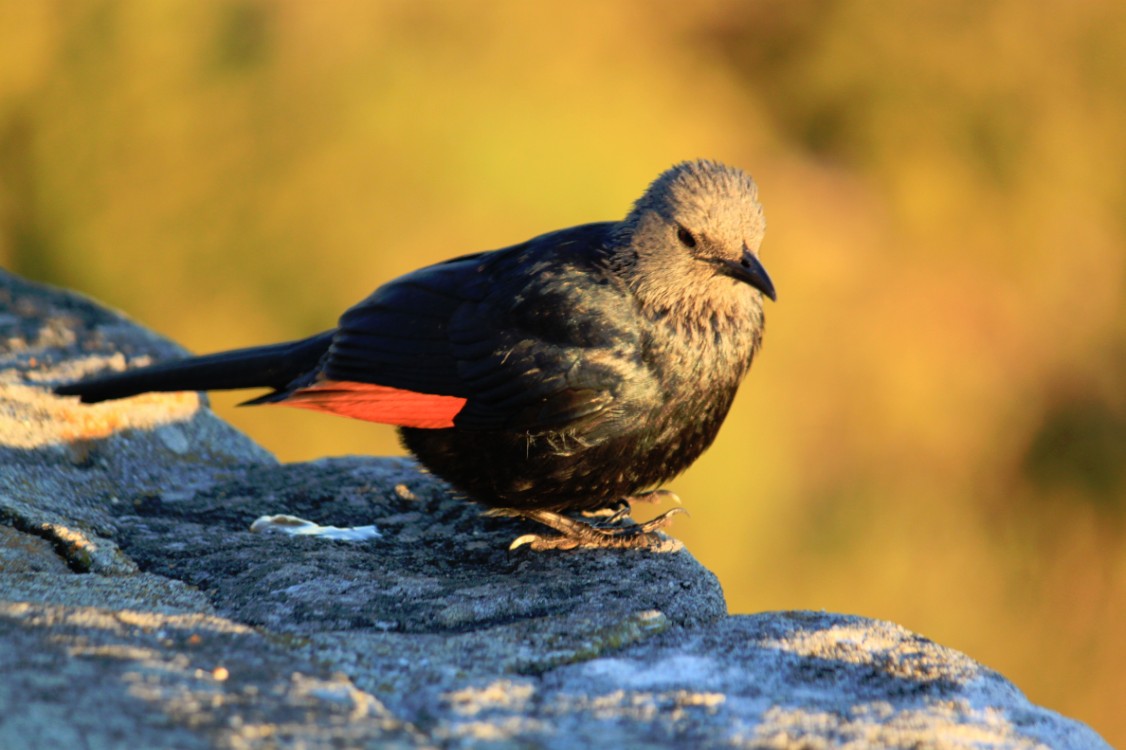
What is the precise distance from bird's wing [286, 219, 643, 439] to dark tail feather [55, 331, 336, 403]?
0.56 ft

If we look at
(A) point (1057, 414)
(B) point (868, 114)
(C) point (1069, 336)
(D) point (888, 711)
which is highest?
(B) point (868, 114)

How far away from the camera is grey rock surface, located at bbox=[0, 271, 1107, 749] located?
1.93 m

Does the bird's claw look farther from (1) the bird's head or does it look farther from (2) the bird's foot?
(1) the bird's head

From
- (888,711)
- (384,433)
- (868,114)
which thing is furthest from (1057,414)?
(888,711)

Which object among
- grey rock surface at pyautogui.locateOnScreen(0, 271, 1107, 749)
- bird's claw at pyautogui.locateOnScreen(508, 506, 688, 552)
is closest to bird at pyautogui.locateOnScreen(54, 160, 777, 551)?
bird's claw at pyautogui.locateOnScreen(508, 506, 688, 552)

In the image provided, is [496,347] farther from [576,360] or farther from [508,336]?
[576,360]

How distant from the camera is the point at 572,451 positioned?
3246mm

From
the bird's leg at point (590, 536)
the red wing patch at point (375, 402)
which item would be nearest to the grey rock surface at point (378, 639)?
the bird's leg at point (590, 536)

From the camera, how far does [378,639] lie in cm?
234

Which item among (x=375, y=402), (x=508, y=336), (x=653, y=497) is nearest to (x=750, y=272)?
(x=508, y=336)

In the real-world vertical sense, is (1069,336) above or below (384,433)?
above

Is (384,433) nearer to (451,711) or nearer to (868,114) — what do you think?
(868,114)

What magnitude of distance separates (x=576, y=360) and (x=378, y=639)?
1.14m

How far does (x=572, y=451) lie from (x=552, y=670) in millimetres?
1040
